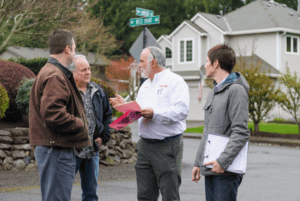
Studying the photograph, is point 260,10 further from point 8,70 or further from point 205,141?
point 205,141

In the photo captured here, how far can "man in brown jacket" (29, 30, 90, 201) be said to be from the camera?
10.9ft

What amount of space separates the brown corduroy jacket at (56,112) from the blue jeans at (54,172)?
7 centimetres

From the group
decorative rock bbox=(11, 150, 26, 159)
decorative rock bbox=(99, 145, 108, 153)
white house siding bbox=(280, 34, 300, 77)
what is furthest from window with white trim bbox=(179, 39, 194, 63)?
decorative rock bbox=(11, 150, 26, 159)

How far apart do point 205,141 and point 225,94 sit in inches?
18.3

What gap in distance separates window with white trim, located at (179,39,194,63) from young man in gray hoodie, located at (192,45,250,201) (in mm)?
29384

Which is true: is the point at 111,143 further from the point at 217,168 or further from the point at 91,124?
the point at 217,168

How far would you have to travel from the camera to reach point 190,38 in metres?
32.7

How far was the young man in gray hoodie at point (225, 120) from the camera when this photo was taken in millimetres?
3361

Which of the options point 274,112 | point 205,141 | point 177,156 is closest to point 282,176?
point 177,156

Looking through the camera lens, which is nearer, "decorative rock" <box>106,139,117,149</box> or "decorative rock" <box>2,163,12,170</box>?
"decorative rock" <box>2,163,12,170</box>

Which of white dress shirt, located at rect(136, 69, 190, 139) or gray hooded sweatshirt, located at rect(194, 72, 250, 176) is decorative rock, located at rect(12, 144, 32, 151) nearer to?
white dress shirt, located at rect(136, 69, 190, 139)

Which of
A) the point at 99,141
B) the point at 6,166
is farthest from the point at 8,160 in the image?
the point at 99,141

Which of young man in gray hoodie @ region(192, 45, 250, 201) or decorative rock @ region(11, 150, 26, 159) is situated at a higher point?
young man in gray hoodie @ region(192, 45, 250, 201)

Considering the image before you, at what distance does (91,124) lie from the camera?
504 cm
